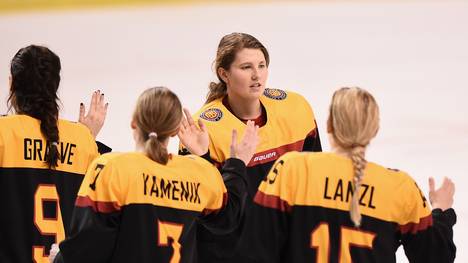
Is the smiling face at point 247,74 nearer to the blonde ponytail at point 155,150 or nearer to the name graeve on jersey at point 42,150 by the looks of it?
the name graeve on jersey at point 42,150

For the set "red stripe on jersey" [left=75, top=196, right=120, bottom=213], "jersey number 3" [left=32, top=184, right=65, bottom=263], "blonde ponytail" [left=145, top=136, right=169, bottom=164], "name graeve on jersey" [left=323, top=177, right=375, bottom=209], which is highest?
"blonde ponytail" [left=145, top=136, right=169, bottom=164]

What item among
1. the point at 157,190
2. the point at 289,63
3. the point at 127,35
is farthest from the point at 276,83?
the point at 157,190

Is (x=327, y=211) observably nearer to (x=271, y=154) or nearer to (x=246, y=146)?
(x=246, y=146)

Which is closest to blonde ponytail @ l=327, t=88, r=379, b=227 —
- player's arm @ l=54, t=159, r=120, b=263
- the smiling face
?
player's arm @ l=54, t=159, r=120, b=263

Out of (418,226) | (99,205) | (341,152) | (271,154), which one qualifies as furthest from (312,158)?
(271,154)

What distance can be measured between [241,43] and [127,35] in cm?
531

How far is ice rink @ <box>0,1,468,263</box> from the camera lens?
7242 millimetres

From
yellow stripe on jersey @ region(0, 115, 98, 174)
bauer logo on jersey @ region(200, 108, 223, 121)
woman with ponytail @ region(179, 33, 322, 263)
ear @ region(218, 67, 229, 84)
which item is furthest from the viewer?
ear @ region(218, 67, 229, 84)

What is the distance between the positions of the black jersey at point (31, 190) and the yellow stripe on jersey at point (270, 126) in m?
0.72

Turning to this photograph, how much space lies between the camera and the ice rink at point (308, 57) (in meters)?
7.24

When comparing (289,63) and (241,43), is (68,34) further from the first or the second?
(241,43)

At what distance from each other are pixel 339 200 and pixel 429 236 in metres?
0.34

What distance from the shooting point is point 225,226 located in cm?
356

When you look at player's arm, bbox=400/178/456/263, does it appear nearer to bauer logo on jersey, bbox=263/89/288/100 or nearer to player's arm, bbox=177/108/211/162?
player's arm, bbox=177/108/211/162
